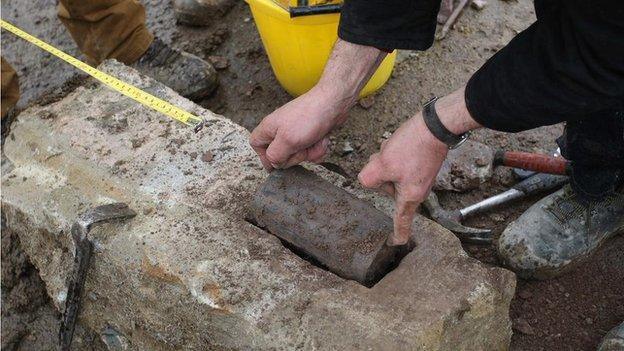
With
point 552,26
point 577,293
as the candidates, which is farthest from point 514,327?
point 552,26

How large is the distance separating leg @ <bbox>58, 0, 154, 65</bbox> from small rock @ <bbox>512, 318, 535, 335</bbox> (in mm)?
2436

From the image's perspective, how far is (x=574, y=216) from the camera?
2473 mm

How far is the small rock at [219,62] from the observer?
3.59 m

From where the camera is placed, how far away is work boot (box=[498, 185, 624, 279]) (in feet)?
7.82

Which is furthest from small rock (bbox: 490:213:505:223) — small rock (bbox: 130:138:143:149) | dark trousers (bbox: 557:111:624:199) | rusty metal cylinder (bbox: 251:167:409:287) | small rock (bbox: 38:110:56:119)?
small rock (bbox: 38:110:56:119)

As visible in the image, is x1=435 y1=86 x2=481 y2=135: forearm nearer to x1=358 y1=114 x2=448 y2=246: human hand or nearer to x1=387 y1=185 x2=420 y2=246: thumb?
x1=358 y1=114 x2=448 y2=246: human hand

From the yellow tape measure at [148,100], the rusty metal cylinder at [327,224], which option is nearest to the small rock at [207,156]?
the yellow tape measure at [148,100]

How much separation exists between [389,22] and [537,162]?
1096 millimetres

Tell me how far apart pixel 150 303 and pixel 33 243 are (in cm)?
65

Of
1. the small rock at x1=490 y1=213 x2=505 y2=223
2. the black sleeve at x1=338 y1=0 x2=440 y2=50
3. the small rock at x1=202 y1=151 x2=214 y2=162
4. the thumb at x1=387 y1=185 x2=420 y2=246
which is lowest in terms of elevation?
the small rock at x1=490 y1=213 x2=505 y2=223

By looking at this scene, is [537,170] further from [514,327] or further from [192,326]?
[192,326]

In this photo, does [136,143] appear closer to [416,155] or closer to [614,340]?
[416,155]

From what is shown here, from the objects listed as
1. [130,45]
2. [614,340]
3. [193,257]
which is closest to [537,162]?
[614,340]

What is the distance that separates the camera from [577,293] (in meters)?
2.41
